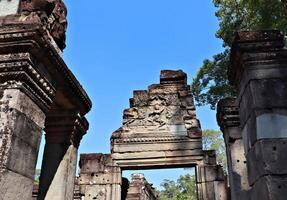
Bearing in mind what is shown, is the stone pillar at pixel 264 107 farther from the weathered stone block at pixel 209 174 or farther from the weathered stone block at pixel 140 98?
the weathered stone block at pixel 140 98

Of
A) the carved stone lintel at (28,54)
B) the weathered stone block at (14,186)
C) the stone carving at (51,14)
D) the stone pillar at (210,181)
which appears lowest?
the weathered stone block at (14,186)

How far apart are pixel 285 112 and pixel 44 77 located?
7.30 feet

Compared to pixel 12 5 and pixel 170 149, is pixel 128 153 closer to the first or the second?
pixel 170 149

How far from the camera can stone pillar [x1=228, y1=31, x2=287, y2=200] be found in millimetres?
2824

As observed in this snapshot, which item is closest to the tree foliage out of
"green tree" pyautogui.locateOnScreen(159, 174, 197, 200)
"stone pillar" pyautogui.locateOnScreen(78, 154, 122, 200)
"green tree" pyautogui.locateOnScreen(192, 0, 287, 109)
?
"green tree" pyautogui.locateOnScreen(159, 174, 197, 200)

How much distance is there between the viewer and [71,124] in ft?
12.6

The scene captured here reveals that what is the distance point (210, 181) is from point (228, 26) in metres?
7.42

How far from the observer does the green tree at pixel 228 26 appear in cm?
1077

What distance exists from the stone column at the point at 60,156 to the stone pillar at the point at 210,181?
4.87 m

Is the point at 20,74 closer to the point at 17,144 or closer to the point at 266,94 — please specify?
the point at 17,144

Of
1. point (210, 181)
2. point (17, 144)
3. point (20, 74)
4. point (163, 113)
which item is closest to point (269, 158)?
point (17, 144)

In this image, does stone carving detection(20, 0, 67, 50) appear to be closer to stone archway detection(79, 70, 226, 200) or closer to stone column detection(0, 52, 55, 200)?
stone column detection(0, 52, 55, 200)

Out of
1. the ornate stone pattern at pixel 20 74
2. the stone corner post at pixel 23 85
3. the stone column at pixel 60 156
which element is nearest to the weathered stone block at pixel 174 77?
the stone column at pixel 60 156

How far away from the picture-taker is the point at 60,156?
3.80m
